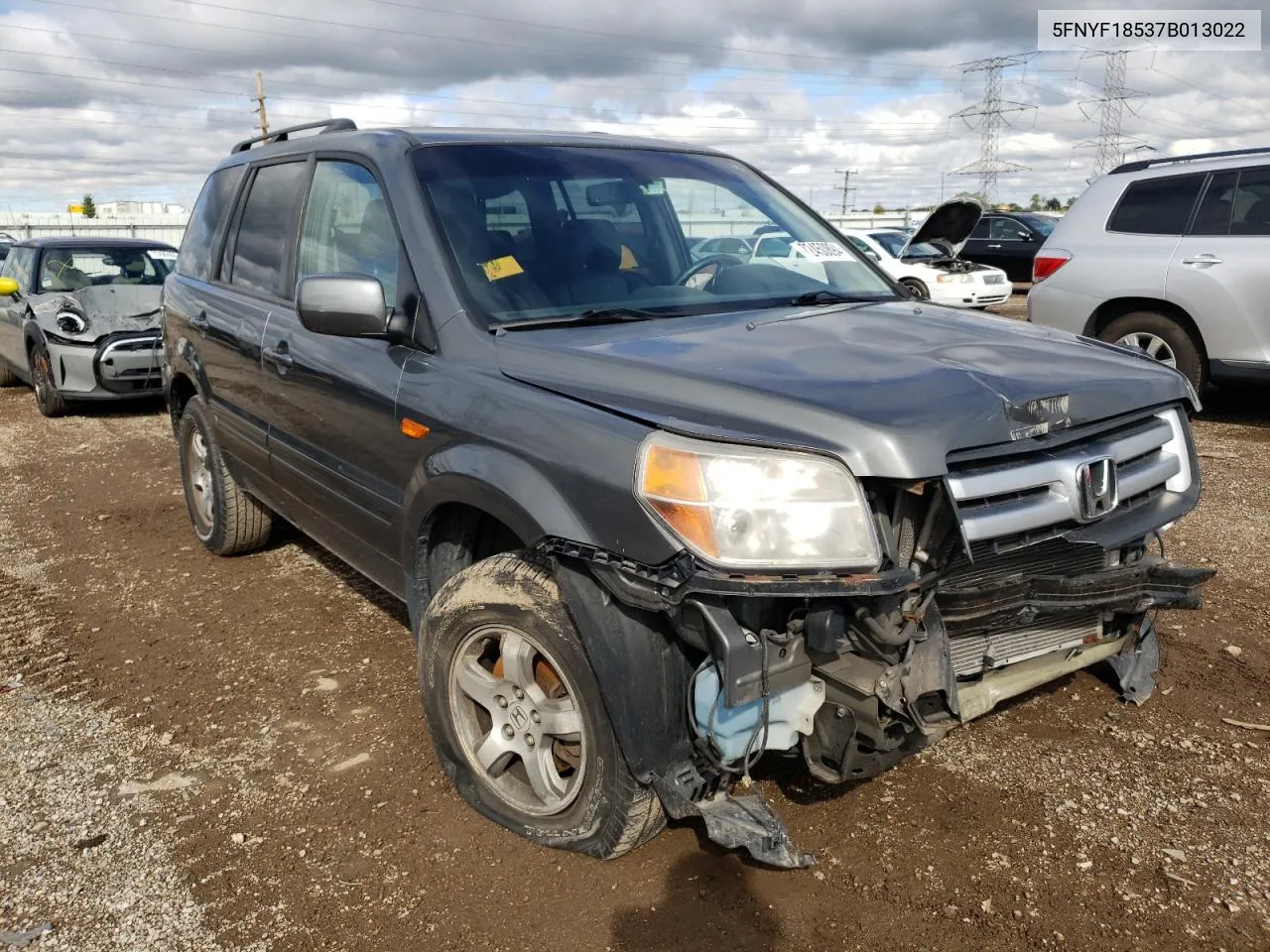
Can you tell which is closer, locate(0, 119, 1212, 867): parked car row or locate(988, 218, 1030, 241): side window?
locate(0, 119, 1212, 867): parked car row

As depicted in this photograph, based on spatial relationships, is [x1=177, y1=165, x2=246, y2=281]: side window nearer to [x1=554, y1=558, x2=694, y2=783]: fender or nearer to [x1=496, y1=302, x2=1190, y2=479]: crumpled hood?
[x1=496, y1=302, x2=1190, y2=479]: crumpled hood

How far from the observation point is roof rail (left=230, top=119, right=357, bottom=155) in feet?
13.3

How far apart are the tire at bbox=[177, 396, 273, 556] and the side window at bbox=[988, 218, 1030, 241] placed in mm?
18425

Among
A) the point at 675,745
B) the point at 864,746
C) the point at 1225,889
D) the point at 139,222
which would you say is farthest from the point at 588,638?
the point at 139,222

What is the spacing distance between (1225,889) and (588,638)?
67.4 inches

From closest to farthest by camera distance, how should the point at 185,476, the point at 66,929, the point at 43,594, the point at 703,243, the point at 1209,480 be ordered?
the point at 66,929 < the point at 703,243 < the point at 43,594 < the point at 185,476 < the point at 1209,480

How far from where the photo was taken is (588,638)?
242 centimetres

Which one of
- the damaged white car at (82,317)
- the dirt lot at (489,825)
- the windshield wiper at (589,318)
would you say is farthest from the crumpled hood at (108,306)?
the windshield wiper at (589,318)

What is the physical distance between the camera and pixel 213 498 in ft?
17.0

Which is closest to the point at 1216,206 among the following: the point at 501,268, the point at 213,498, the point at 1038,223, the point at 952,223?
the point at 952,223

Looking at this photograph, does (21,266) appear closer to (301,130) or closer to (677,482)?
(301,130)

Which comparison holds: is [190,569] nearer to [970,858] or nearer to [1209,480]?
[970,858]

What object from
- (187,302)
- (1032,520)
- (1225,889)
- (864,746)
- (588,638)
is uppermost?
(187,302)

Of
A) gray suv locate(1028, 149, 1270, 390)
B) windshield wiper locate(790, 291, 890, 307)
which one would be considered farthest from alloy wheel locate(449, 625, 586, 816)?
gray suv locate(1028, 149, 1270, 390)
